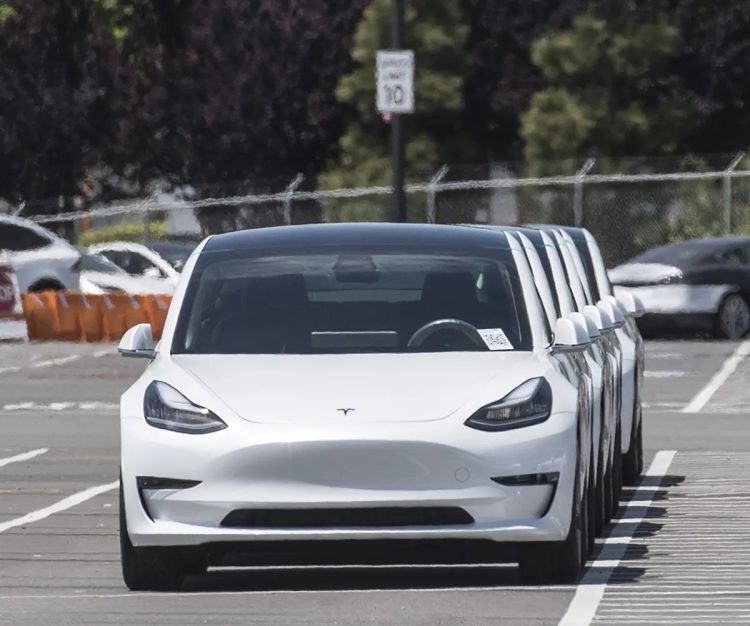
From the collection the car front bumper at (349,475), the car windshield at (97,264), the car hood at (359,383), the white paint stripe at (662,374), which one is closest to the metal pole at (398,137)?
the car windshield at (97,264)

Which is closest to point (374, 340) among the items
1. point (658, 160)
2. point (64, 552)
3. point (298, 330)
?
point (298, 330)

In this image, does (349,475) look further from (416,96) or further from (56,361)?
(416,96)

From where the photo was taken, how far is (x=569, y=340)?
10305mm

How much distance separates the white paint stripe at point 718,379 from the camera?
73.2 feet

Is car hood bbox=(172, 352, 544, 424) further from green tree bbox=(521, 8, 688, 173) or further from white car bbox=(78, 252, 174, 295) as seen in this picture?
green tree bbox=(521, 8, 688, 173)

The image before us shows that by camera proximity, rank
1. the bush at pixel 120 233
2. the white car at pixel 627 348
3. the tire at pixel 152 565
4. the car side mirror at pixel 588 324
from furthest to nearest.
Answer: the bush at pixel 120 233 → the white car at pixel 627 348 → the car side mirror at pixel 588 324 → the tire at pixel 152 565

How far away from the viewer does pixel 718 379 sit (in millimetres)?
25453

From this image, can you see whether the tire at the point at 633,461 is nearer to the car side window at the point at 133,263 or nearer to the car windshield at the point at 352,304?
the car windshield at the point at 352,304

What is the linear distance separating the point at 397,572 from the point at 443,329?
1.12 m

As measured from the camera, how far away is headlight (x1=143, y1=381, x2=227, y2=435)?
31.9ft

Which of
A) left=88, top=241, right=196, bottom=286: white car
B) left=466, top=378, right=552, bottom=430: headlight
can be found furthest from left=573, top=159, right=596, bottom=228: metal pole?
left=466, top=378, right=552, bottom=430: headlight

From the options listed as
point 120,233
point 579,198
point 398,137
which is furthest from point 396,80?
point 120,233

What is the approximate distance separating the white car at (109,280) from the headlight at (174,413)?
26.5m

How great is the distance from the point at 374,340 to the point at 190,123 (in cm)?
3820
